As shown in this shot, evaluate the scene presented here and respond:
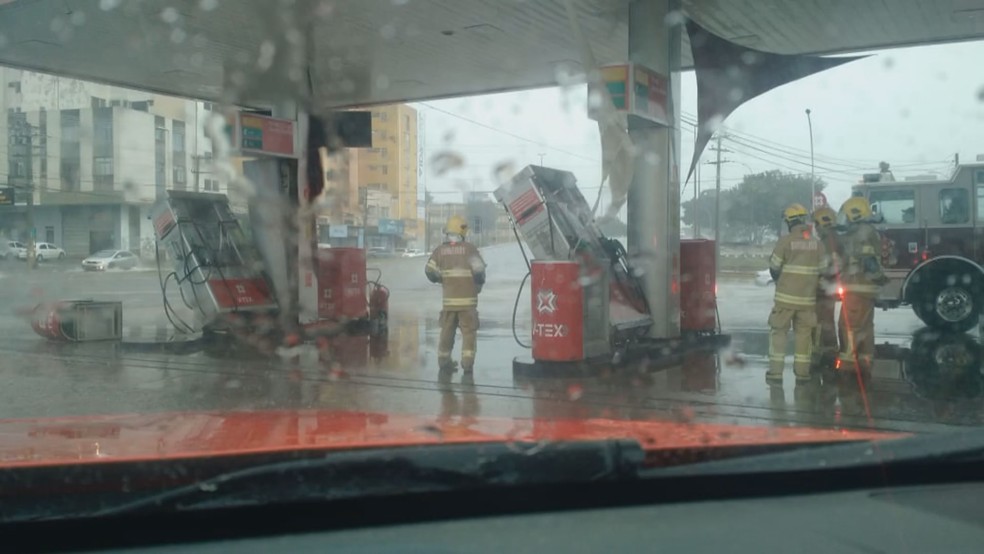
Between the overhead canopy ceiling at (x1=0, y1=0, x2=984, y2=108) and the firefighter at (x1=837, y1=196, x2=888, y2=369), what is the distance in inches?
138

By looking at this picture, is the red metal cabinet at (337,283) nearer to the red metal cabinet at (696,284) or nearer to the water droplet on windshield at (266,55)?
the water droplet on windshield at (266,55)

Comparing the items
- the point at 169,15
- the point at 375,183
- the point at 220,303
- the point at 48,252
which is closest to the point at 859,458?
the point at 169,15

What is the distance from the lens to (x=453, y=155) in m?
9.36

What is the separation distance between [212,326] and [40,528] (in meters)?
11.3

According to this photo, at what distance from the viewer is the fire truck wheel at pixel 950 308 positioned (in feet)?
43.4

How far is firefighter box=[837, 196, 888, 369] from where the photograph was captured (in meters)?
9.69

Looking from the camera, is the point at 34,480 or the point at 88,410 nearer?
the point at 34,480

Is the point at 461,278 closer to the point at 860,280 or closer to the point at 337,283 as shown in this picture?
the point at 860,280

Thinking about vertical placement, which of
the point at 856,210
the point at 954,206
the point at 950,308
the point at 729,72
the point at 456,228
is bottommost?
the point at 950,308

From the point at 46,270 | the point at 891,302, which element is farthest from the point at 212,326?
the point at 46,270

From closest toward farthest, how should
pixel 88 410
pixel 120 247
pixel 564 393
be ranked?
pixel 88 410, pixel 564 393, pixel 120 247

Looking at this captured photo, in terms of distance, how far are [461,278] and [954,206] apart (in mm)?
8412

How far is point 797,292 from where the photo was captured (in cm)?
923

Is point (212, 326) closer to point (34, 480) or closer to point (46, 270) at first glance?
point (34, 480)
